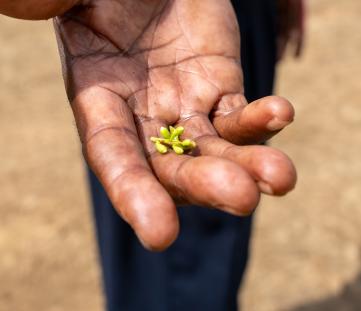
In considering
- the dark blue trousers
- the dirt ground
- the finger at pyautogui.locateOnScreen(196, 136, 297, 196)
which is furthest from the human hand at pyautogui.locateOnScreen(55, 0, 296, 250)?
the dirt ground

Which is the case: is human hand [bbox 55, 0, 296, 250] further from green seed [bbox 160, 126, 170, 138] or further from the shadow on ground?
the shadow on ground

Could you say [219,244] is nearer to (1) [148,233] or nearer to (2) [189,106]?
(2) [189,106]

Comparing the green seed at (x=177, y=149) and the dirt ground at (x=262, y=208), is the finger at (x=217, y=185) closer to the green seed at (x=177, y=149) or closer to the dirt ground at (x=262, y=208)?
the green seed at (x=177, y=149)

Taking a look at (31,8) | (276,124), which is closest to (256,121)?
(276,124)

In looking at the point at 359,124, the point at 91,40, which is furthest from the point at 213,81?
the point at 359,124

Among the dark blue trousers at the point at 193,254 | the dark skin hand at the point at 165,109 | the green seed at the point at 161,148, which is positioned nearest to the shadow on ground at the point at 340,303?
the dark blue trousers at the point at 193,254

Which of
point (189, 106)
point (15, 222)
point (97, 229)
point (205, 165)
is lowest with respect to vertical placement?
point (15, 222)
